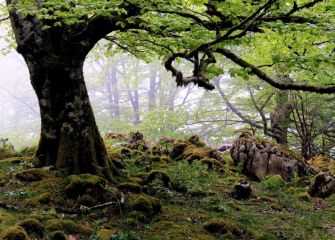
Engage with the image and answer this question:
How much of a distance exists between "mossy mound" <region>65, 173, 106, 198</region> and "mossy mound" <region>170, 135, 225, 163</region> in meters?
6.61

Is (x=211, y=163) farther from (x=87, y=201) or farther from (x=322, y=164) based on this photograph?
(x=87, y=201)

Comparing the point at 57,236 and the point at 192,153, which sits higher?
the point at 192,153

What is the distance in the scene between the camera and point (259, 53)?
13.4 m

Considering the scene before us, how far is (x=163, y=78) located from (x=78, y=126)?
28.3 metres

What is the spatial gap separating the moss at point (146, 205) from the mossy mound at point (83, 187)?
0.84 metres

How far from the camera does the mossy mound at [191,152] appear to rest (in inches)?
599

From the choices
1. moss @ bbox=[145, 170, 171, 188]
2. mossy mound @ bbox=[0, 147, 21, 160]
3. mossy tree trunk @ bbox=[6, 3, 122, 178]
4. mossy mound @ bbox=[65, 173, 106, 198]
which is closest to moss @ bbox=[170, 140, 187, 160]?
moss @ bbox=[145, 170, 171, 188]

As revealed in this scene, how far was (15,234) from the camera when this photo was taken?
6.12m

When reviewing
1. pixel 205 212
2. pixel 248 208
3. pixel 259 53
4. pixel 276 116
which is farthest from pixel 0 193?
pixel 276 116

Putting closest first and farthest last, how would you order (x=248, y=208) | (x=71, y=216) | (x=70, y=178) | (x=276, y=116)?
(x=71, y=216)
(x=70, y=178)
(x=248, y=208)
(x=276, y=116)

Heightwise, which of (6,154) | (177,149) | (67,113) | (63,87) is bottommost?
(177,149)

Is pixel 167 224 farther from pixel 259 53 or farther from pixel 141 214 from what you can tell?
pixel 259 53

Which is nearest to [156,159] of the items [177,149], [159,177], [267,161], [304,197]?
[177,149]

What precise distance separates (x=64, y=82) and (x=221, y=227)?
534 cm
